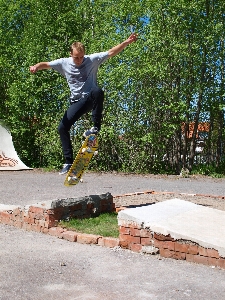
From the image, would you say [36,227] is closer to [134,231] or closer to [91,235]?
[91,235]

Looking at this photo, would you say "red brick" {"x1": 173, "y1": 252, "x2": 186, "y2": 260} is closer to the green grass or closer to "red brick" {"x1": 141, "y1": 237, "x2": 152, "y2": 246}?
"red brick" {"x1": 141, "y1": 237, "x2": 152, "y2": 246}

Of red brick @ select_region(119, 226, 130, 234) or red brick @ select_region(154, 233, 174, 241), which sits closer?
red brick @ select_region(154, 233, 174, 241)

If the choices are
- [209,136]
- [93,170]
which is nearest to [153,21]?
[209,136]

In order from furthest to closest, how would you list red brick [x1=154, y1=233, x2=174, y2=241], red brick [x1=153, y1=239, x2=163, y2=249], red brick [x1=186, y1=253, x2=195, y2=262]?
1. red brick [x1=153, y1=239, x2=163, y2=249]
2. red brick [x1=154, y1=233, x2=174, y2=241]
3. red brick [x1=186, y1=253, x2=195, y2=262]

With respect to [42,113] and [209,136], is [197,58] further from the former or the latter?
[42,113]

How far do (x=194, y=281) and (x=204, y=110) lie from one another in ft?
39.6

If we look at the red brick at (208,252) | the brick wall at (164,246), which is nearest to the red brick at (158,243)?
the brick wall at (164,246)

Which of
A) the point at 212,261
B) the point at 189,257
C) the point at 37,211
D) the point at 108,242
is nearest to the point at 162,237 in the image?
the point at 189,257

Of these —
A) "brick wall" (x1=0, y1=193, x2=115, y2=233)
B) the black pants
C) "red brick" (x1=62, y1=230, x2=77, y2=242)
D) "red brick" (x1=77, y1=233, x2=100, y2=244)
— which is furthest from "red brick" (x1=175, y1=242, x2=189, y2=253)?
the black pants

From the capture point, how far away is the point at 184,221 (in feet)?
16.1

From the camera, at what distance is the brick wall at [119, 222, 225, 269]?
4.21 m

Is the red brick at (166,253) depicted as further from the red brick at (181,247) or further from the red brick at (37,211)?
the red brick at (37,211)

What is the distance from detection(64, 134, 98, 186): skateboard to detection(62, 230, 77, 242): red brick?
4.14 ft

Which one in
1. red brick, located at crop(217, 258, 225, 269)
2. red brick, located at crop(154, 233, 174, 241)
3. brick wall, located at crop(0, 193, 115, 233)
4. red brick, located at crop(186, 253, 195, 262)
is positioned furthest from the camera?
brick wall, located at crop(0, 193, 115, 233)
